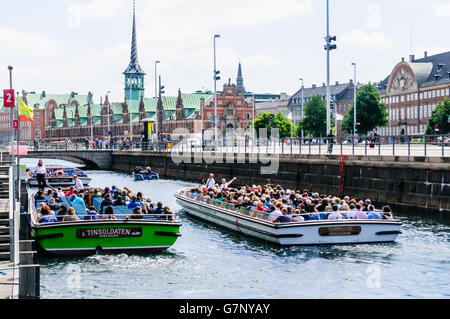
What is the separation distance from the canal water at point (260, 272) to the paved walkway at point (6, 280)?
1271 mm

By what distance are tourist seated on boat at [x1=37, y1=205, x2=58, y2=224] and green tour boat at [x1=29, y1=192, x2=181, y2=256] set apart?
182 millimetres

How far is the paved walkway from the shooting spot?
12920mm

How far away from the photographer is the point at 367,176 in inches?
1364

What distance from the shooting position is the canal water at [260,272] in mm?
16422

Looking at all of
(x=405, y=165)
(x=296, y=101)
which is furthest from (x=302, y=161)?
(x=296, y=101)

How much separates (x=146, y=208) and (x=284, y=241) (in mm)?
4426

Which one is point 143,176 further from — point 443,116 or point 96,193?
point 443,116

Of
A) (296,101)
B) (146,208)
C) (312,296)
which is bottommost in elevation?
(312,296)

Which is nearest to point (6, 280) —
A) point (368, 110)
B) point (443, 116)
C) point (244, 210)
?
point (244, 210)

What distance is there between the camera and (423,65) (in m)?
119

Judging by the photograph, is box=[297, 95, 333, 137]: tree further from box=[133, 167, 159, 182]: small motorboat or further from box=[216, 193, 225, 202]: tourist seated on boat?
box=[216, 193, 225, 202]: tourist seated on boat

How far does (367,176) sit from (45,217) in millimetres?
18925
